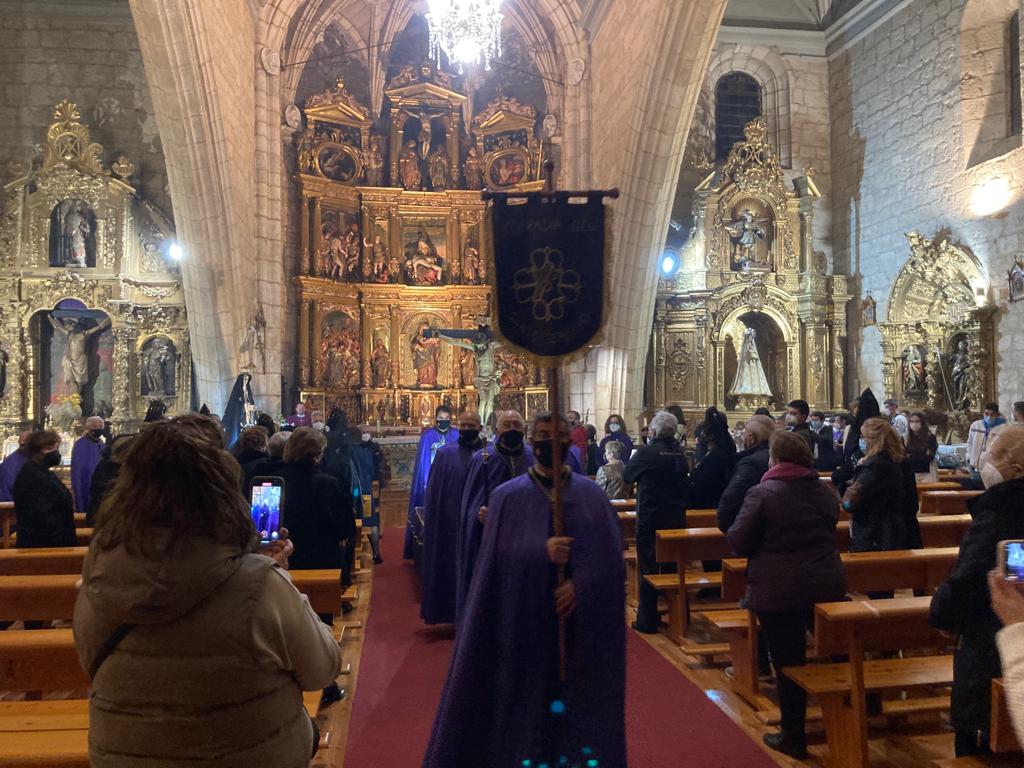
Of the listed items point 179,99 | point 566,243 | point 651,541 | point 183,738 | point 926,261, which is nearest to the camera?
point 183,738

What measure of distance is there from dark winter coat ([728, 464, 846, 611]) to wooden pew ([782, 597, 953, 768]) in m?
0.22

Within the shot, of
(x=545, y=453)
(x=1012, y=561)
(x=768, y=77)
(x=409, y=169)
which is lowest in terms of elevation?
(x=1012, y=561)

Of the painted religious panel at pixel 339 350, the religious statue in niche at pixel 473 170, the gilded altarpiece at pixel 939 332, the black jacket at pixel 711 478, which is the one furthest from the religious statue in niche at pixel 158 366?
the gilded altarpiece at pixel 939 332

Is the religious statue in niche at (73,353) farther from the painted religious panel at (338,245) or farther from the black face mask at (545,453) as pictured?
the black face mask at (545,453)

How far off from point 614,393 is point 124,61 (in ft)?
38.7

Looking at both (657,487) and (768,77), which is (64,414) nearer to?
(657,487)

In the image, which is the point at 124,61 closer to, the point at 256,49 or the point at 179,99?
the point at 256,49

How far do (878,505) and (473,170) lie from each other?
1387 cm

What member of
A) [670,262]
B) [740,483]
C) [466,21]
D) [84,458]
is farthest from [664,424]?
[670,262]

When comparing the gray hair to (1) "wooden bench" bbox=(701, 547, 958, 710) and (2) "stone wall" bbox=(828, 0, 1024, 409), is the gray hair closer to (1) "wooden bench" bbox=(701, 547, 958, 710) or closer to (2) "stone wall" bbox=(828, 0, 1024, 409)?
(1) "wooden bench" bbox=(701, 547, 958, 710)

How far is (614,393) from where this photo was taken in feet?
49.0

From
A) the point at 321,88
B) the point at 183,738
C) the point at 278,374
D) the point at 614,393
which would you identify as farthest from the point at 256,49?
the point at 183,738

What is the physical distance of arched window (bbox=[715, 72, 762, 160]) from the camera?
1812 cm

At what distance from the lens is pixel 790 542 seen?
11.9ft
